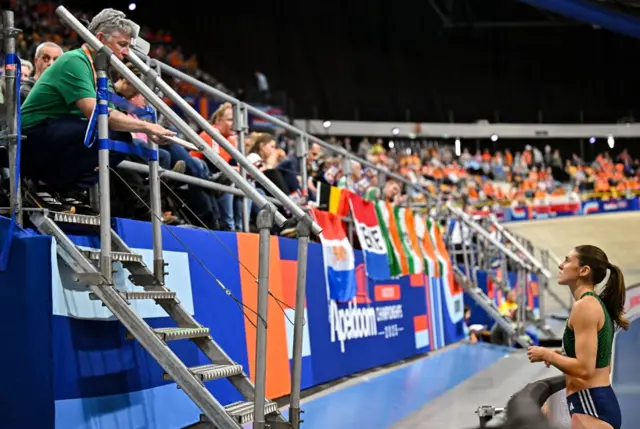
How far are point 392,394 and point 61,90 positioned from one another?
4435 mm

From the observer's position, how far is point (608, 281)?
399 cm

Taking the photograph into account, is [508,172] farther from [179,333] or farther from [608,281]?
[179,333]

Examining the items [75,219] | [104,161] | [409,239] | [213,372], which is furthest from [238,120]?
[409,239]

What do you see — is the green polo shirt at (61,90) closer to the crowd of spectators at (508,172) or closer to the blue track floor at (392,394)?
the blue track floor at (392,394)

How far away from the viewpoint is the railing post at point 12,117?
4.22 m

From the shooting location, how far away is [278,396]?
22.2 ft

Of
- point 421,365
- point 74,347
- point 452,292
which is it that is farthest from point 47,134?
point 452,292

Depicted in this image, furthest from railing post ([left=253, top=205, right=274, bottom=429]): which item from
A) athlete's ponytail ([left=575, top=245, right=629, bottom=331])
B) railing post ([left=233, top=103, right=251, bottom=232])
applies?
railing post ([left=233, top=103, right=251, bottom=232])

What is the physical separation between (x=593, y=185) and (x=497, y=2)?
8.37 metres

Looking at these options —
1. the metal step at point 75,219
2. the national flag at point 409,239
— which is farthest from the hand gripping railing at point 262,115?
the metal step at point 75,219

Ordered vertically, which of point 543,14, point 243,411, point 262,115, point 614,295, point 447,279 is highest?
point 543,14

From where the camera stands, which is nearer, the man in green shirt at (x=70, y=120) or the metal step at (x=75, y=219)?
the metal step at (x=75, y=219)

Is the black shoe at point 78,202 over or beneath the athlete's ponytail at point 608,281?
over

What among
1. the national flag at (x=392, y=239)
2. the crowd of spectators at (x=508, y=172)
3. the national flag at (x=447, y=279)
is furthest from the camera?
the crowd of spectators at (x=508, y=172)
